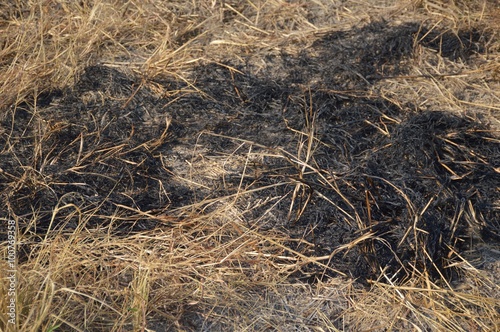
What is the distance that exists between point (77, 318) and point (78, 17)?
6.98 ft

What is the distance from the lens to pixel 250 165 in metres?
2.70

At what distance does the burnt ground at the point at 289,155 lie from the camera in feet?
7.88

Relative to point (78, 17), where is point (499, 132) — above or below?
below

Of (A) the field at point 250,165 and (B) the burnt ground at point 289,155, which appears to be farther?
(B) the burnt ground at point 289,155

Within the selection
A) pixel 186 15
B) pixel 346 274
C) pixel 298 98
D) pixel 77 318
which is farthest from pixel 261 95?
pixel 77 318

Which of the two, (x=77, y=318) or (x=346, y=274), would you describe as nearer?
(x=77, y=318)

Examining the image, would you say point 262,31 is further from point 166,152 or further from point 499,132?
point 499,132

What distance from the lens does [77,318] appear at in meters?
2.01

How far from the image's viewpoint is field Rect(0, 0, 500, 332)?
2.15 meters

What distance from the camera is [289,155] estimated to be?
2744 mm

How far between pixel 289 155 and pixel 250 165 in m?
0.17

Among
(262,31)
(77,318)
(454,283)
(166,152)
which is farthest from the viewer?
(262,31)

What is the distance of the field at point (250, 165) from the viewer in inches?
84.5

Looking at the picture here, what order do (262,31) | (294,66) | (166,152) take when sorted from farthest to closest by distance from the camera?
(262,31) < (294,66) < (166,152)
